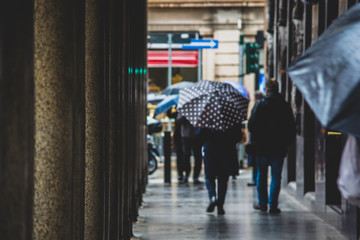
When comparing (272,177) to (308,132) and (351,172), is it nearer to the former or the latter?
(308,132)

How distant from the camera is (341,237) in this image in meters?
8.12

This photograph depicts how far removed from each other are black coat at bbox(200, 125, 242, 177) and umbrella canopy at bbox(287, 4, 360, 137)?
587 cm

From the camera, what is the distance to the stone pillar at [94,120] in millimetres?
5109

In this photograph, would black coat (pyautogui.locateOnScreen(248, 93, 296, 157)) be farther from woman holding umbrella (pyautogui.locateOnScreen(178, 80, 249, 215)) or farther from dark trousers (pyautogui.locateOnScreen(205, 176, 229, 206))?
dark trousers (pyautogui.locateOnScreen(205, 176, 229, 206))

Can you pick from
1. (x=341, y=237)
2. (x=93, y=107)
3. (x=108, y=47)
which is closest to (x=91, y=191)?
(x=93, y=107)

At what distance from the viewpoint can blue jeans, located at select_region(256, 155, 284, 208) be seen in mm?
10055

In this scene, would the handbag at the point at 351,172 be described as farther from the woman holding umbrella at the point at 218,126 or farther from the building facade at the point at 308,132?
the woman holding umbrella at the point at 218,126

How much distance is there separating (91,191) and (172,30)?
18.8m

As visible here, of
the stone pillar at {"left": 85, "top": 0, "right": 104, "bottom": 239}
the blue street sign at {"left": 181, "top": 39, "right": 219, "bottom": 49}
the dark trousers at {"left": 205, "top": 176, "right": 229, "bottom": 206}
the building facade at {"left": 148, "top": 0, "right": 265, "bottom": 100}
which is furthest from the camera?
the building facade at {"left": 148, "top": 0, "right": 265, "bottom": 100}

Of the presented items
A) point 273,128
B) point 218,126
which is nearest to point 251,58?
point 273,128

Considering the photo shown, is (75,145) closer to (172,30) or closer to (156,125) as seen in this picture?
(156,125)

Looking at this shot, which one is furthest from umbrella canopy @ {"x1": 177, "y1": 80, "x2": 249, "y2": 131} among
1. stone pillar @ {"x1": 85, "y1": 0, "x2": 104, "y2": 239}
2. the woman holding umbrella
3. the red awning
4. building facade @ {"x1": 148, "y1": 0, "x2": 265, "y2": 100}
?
the red awning

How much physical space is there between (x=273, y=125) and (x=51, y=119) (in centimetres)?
663

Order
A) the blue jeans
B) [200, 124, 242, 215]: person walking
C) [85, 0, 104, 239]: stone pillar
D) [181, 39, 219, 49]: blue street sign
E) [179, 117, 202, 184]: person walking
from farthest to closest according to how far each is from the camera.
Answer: [181, 39, 219, 49]: blue street sign → [179, 117, 202, 184]: person walking → the blue jeans → [200, 124, 242, 215]: person walking → [85, 0, 104, 239]: stone pillar
